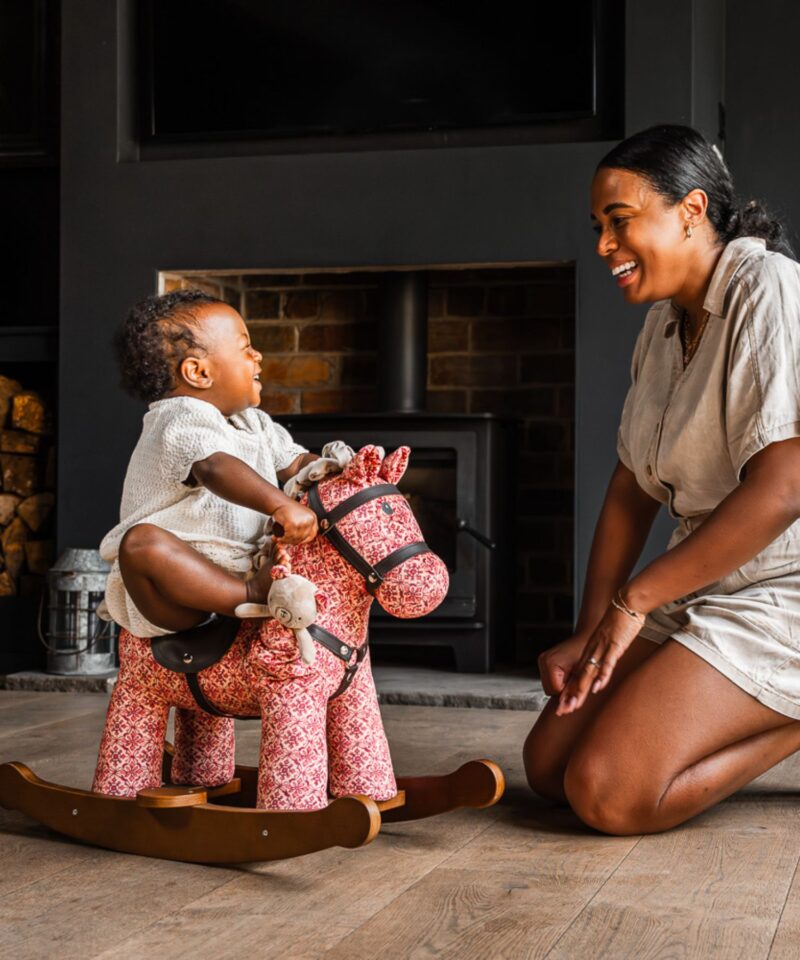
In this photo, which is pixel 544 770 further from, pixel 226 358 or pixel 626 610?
pixel 226 358

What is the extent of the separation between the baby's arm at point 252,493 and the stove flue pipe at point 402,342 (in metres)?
1.82

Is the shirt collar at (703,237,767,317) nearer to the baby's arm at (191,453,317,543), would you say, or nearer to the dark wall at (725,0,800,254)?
the baby's arm at (191,453,317,543)

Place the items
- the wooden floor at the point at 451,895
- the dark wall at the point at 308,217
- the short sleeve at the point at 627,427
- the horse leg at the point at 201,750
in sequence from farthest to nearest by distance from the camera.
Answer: the dark wall at the point at 308,217, the short sleeve at the point at 627,427, the horse leg at the point at 201,750, the wooden floor at the point at 451,895

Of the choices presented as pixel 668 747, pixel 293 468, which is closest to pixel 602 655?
pixel 668 747

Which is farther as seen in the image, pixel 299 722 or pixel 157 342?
pixel 157 342

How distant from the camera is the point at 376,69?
127 inches

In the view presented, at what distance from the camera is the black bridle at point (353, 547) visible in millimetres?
1577

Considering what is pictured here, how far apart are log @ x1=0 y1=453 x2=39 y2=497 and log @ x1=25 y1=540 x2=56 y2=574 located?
14 centimetres

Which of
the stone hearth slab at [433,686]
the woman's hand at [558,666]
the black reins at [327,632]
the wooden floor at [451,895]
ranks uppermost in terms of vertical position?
the black reins at [327,632]

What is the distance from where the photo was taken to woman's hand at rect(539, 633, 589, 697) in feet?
5.88

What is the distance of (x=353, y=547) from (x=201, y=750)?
1.41 ft

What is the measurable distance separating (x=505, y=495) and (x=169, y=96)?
1.39 m

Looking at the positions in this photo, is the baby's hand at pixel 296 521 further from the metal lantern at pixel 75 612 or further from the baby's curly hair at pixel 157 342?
the metal lantern at pixel 75 612

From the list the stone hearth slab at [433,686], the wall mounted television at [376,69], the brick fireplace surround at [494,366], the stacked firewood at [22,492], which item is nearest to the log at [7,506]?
the stacked firewood at [22,492]
